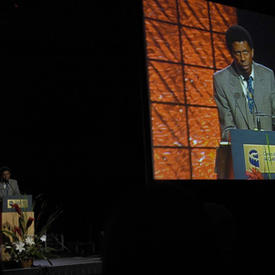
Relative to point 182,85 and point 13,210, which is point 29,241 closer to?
point 13,210

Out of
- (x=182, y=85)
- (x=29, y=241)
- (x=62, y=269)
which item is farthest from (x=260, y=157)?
(x=29, y=241)

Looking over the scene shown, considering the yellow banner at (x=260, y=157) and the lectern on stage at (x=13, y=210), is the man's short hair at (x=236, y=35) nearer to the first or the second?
the yellow banner at (x=260, y=157)

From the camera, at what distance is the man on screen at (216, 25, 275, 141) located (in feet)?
12.4

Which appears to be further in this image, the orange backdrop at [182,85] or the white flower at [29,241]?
the orange backdrop at [182,85]

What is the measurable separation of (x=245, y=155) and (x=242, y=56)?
92 centimetres

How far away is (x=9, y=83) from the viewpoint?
6.90 metres

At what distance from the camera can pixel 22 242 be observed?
10.5 ft

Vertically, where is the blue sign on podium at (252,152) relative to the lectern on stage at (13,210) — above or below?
above

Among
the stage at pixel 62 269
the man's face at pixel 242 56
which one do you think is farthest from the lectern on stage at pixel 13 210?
the man's face at pixel 242 56

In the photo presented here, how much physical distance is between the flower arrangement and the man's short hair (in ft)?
7.22

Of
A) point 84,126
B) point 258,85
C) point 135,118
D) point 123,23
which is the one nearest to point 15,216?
point 135,118

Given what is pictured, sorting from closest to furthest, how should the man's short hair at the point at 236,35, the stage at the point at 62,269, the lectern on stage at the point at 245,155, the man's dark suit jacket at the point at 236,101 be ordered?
1. the stage at the point at 62,269
2. the lectern on stage at the point at 245,155
3. the man's dark suit jacket at the point at 236,101
4. the man's short hair at the point at 236,35

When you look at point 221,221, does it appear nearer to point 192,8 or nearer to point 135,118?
point 192,8

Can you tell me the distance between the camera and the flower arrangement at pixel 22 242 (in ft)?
10.3
